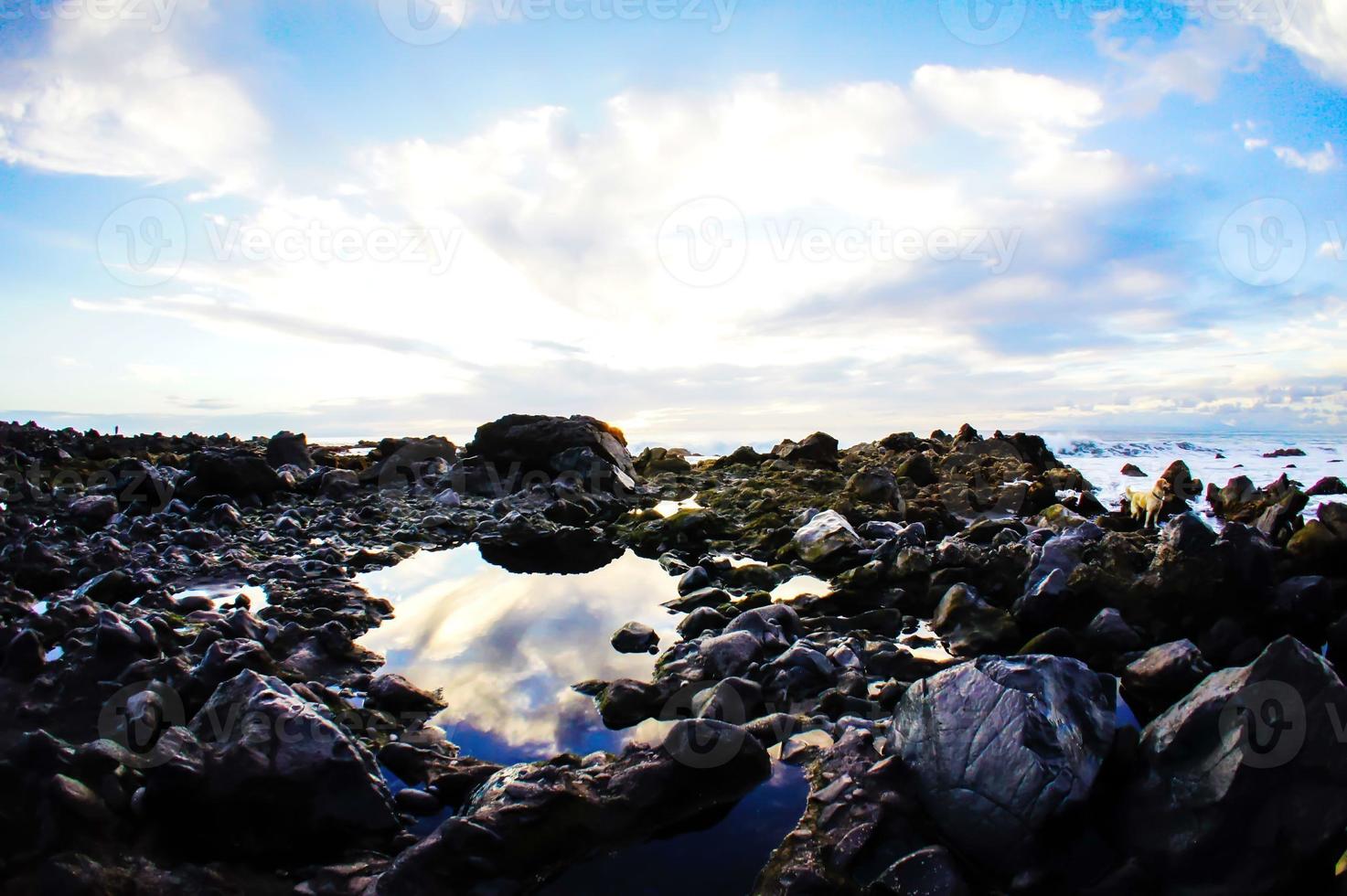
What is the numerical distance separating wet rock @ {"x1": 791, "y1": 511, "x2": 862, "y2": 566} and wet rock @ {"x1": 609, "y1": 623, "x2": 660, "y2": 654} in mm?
2568

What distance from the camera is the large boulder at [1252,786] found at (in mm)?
2373

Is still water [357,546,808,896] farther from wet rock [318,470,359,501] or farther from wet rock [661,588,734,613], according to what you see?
wet rock [318,470,359,501]

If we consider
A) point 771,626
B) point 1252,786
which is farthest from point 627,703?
point 1252,786

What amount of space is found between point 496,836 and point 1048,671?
2.40 m

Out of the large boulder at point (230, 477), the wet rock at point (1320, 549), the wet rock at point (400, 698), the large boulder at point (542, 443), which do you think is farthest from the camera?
the large boulder at point (542, 443)

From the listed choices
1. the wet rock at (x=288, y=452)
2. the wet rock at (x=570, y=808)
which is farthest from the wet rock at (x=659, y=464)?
the wet rock at (x=570, y=808)

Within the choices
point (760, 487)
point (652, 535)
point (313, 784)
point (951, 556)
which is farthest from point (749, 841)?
point (760, 487)

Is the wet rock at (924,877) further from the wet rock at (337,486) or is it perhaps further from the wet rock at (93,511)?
the wet rock at (337,486)

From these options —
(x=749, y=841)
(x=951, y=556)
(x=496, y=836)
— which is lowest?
(x=749, y=841)

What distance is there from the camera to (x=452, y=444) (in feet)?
68.6

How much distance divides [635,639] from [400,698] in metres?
1.76

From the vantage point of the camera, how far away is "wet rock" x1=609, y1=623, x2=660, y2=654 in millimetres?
5215

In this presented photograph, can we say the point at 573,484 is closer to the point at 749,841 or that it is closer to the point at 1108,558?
the point at 1108,558

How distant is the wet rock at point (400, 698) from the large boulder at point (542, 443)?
36.7ft
